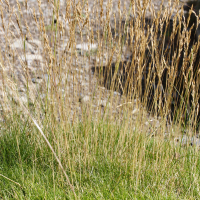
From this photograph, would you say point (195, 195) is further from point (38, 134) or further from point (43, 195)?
point (38, 134)

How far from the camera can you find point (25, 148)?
1687 millimetres

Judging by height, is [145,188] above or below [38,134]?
below

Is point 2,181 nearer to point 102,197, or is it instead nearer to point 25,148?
point 25,148

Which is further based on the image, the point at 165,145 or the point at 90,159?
the point at 165,145

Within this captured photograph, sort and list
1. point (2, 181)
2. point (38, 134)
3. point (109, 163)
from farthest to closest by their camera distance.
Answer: point (38, 134) < point (109, 163) < point (2, 181)

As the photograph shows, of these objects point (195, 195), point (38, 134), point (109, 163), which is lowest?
point (195, 195)

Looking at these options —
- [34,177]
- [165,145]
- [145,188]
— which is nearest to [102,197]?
[145,188]

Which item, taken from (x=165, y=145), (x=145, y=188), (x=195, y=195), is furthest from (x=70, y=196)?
(x=165, y=145)

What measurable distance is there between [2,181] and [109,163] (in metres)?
0.64

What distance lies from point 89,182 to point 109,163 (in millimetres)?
188

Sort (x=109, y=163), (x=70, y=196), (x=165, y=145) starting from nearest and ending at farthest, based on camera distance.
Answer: (x=70, y=196) < (x=109, y=163) < (x=165, y=145)

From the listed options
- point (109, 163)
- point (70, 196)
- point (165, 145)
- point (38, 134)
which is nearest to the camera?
point (70, 196)

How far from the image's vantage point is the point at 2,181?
143 centimetres

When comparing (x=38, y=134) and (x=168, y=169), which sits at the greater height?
(x=38, y=134)
